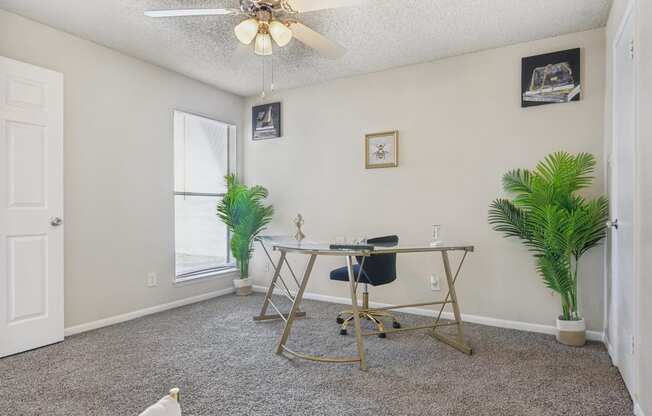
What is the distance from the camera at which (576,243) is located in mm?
2863

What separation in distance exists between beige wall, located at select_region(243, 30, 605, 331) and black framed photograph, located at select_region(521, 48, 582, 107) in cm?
6

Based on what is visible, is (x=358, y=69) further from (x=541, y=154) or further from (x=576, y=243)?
(x=576, y=243)

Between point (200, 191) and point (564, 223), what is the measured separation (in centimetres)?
376

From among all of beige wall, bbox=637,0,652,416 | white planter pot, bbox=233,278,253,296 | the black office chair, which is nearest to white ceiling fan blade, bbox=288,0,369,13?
beige wall, bbox=637,0,652,416

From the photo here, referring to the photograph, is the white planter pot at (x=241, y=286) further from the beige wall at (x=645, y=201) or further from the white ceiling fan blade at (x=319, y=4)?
the beige wall at (x=645, y=201)

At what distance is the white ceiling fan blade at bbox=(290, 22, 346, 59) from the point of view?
2439mm

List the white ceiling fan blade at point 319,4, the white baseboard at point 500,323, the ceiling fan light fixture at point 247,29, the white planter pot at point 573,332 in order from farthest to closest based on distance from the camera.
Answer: the white baseboard at point 500,323 → the white planter pot at point 573,332 → the ceiling fan light fixture at point 247,29 → the white ceiling fan blade at point 319,4

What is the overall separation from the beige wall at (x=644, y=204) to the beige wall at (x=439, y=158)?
1337 millimetres

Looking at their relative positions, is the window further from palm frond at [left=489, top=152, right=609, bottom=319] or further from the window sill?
palm frond at [left=489, top=152, right=609, bottom=319]

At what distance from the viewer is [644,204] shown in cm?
183

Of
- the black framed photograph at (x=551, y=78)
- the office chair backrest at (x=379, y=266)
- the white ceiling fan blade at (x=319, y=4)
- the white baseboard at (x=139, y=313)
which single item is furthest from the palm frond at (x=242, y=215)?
the black framed photograph at (x=551, y=78)

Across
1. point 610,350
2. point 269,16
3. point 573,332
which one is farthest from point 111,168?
point 610,350

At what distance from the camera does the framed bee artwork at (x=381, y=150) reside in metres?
4.00

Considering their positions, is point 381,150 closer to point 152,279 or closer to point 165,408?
point 152,279
